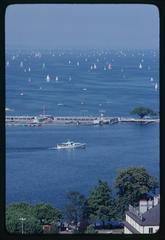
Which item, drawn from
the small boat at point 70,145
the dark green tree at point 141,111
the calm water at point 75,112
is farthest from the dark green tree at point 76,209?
the dark green tree at point 141,111

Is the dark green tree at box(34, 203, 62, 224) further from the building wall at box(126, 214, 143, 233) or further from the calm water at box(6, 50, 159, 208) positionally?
the building wall at box(126, 214, 143, 233)

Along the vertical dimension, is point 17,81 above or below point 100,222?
above

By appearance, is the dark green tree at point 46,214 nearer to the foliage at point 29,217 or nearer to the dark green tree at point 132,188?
the foliage at point 29,217

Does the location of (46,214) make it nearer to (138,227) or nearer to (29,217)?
(29,217)

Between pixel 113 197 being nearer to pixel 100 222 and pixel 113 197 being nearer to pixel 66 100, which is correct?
pixel 100 222

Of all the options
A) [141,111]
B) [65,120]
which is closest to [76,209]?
[65,120]

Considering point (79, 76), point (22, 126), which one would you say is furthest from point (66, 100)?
point (22, 126)

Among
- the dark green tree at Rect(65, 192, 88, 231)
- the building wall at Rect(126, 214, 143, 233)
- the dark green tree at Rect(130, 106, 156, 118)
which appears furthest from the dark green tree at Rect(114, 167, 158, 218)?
the dark green tree at Rect(130, 106, 156, 118)
